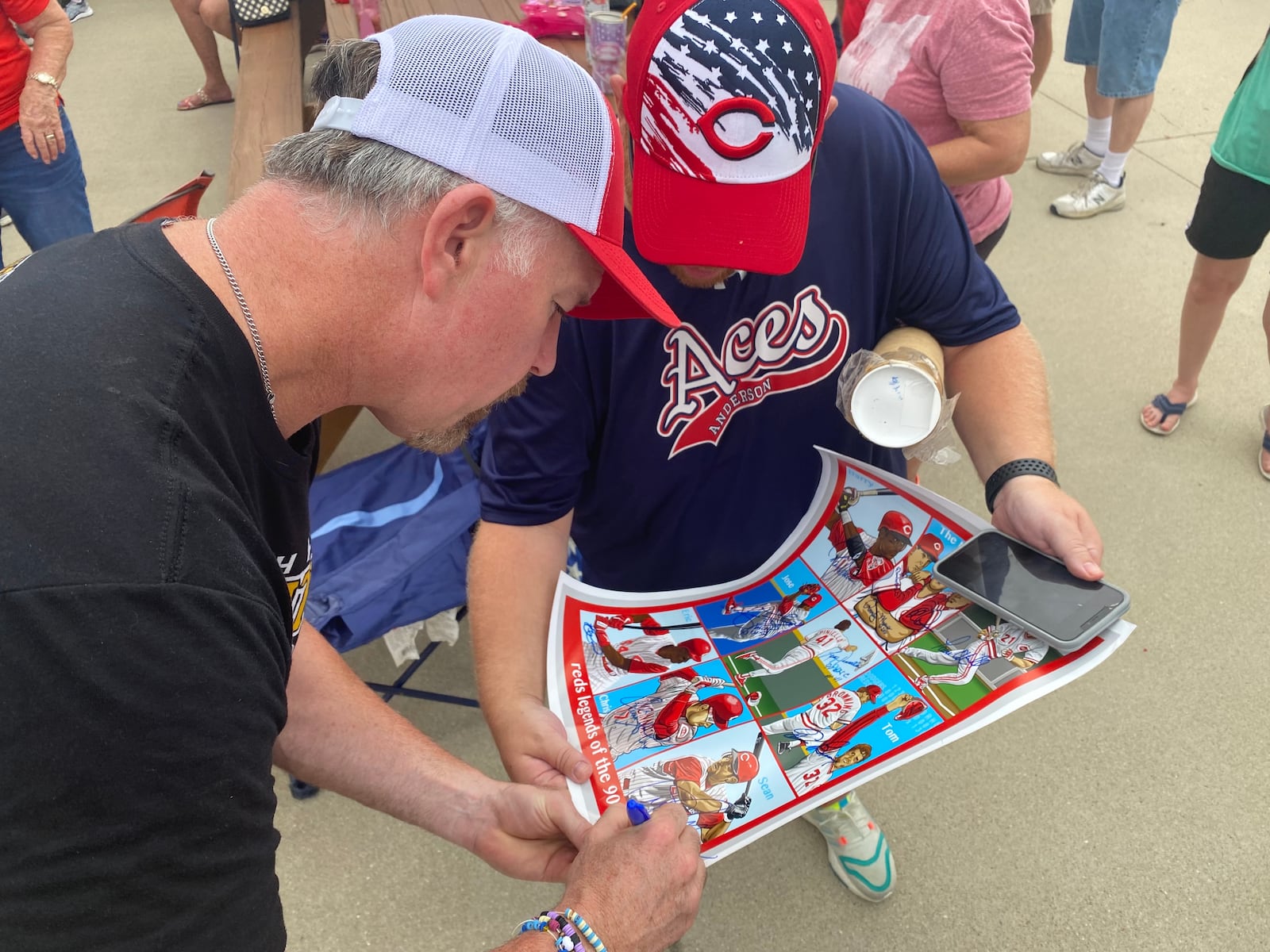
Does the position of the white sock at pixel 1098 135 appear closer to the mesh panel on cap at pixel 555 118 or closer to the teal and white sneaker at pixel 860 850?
the teal and white sneaker at pixel 860 850

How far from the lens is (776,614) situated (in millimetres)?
1279

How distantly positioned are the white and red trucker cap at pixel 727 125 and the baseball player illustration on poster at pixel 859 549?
38 cm

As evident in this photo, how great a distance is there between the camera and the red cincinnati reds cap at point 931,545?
1193 mm

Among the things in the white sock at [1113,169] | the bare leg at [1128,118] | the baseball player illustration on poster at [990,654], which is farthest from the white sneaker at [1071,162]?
the baseball player illustration on poster at [990,654]

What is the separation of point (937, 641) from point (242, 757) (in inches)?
32.0

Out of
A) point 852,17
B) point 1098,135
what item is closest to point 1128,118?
point 1098,135

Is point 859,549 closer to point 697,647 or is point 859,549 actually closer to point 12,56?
point 697,647

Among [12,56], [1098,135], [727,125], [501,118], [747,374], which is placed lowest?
[1098,135]

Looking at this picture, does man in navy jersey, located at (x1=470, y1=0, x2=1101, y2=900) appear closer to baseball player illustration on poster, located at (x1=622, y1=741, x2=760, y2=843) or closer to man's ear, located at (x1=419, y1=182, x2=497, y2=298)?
baseball player illustration on poster, located at (x1=622, y1=741, x2=760, y2=843)

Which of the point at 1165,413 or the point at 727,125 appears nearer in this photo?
the point at 727,125

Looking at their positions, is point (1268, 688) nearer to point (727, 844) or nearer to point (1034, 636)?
point (1034, 636)

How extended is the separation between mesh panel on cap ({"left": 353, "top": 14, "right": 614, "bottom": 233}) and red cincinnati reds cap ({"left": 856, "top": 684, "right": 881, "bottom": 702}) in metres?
0.66

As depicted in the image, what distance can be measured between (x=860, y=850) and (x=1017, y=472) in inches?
39.5

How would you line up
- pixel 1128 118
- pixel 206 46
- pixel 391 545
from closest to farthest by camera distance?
pixel 391 545 < pixel 1128 118 < pixel 206 46
